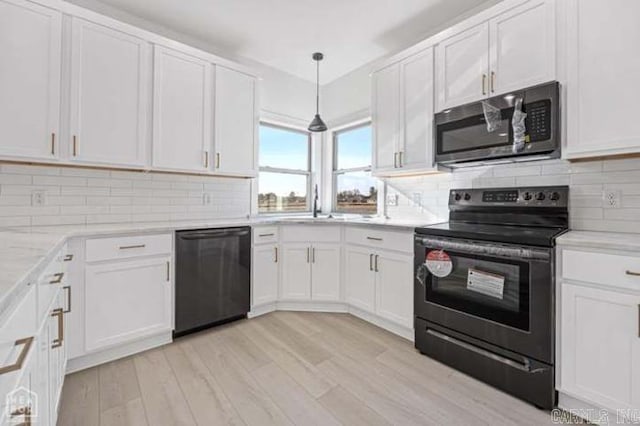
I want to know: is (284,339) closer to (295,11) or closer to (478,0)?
(295,11)

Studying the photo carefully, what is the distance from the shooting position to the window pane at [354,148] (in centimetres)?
369

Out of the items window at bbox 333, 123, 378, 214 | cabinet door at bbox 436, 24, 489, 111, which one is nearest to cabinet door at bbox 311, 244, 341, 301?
window at bbox 333, 123, 378, 214

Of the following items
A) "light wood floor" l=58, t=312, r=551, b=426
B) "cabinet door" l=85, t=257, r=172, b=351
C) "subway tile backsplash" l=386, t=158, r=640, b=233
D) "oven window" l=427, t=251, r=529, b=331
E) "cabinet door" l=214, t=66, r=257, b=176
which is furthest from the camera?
"cabinet door" l=214, t=66, r=257, b=176

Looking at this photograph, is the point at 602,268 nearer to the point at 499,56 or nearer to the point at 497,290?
the point at 497,290

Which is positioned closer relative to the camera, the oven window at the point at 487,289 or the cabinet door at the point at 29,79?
the oven window at the point at 487,289

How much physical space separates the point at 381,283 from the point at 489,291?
0.95 meters

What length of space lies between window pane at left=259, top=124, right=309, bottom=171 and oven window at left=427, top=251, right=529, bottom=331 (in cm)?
247

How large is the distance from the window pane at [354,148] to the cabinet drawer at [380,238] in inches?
44.3

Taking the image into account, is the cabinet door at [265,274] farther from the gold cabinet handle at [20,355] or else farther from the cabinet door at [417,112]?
the gold cabinet handle at [20,355]

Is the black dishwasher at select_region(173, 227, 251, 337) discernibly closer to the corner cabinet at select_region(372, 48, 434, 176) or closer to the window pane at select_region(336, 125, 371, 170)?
the corner cabinet at select_region(372, 48, 434, 176)

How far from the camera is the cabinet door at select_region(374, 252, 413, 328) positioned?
7.91 feet

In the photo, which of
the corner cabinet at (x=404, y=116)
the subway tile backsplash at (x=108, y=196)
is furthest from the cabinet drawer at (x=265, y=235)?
the corner cabinet at (x=404, y=116)

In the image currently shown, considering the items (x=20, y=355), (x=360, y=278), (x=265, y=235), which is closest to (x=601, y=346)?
(x=360, y=278)

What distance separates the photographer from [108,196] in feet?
8.29
